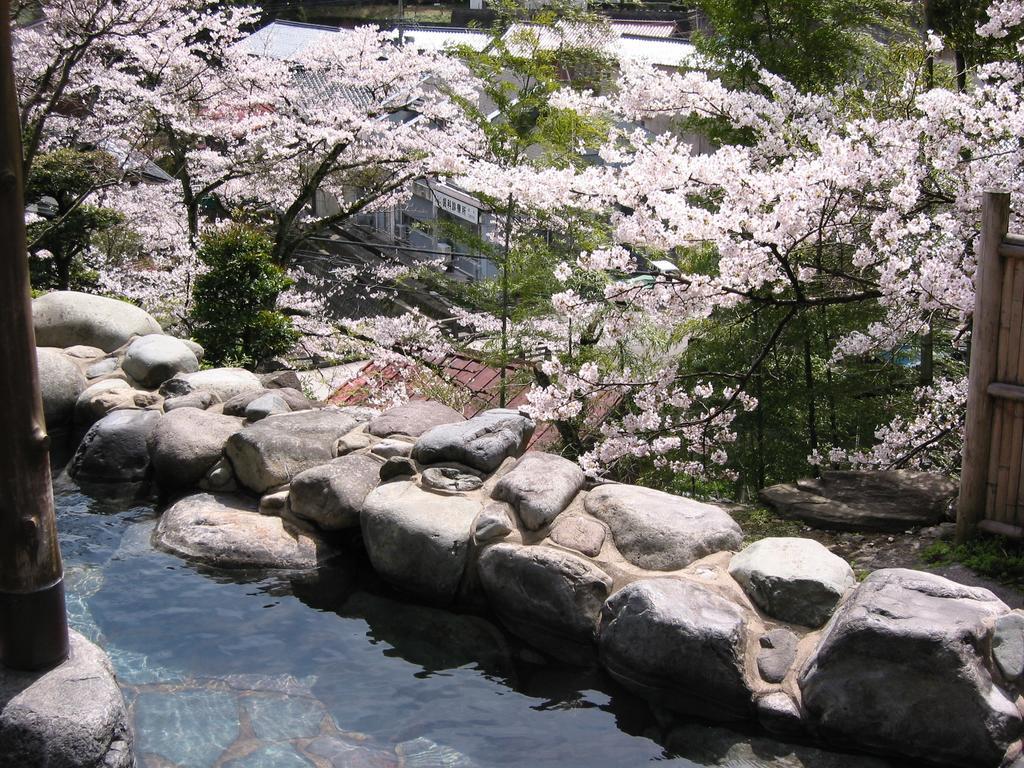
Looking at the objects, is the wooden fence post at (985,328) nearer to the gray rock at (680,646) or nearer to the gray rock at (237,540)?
the gray rock at (680,646)

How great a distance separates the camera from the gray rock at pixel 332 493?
5727mm

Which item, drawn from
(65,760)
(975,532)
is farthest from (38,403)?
(975,532)

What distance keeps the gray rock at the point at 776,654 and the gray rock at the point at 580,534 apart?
992 mm

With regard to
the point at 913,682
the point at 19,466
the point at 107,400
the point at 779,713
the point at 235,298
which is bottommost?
the point at 779,713

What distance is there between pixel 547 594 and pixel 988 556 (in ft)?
7.51

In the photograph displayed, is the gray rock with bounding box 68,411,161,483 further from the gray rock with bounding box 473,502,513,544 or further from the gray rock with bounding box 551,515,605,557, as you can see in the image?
the gray rock with bounding box 551,515,605,557

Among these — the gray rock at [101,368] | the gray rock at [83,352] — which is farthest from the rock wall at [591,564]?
the gray rock at [83,352]

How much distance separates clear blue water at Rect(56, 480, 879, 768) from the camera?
4074 mm

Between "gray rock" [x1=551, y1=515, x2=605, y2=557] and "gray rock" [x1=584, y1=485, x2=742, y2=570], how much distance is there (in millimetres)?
86

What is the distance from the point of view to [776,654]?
4.25 m

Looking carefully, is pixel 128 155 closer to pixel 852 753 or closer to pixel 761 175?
pixel 761 175

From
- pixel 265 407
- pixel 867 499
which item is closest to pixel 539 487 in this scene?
pixel 867 499

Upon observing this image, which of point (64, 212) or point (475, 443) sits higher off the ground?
point (64, 212)

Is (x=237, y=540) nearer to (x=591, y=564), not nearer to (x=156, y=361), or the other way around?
(x=591, y=564)
